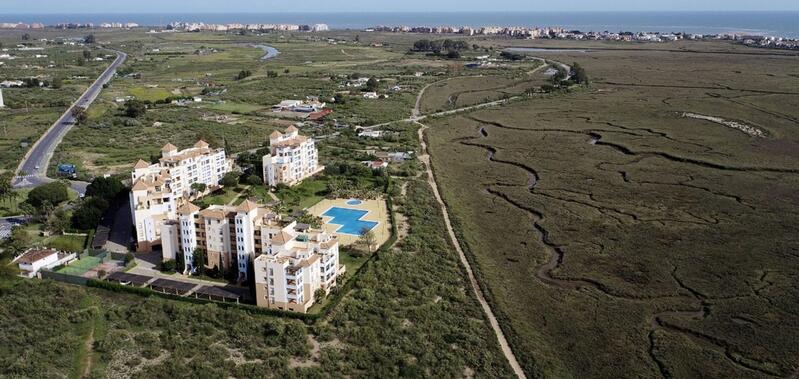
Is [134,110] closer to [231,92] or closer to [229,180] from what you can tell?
[231,92]

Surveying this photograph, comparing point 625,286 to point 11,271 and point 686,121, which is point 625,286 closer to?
Answer: point 11,271

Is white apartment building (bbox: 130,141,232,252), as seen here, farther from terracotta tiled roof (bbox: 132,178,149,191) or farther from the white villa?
the white villa

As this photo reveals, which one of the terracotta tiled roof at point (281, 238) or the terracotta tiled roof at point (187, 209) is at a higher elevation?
the terracotta tiled roof at point (187, 209)

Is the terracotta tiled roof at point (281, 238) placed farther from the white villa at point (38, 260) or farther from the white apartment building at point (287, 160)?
the white apartment building at point (287, 160)

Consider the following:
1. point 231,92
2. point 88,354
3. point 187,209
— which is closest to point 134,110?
point 231,92

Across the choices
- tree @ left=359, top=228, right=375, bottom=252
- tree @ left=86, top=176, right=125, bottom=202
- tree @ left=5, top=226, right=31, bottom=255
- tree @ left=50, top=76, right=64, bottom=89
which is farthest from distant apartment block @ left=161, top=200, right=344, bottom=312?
tree @ left=50, top=76, right=64, bottom=89

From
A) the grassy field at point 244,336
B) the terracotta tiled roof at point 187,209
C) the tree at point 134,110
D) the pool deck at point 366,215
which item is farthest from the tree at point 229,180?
the tree at point 134,110
